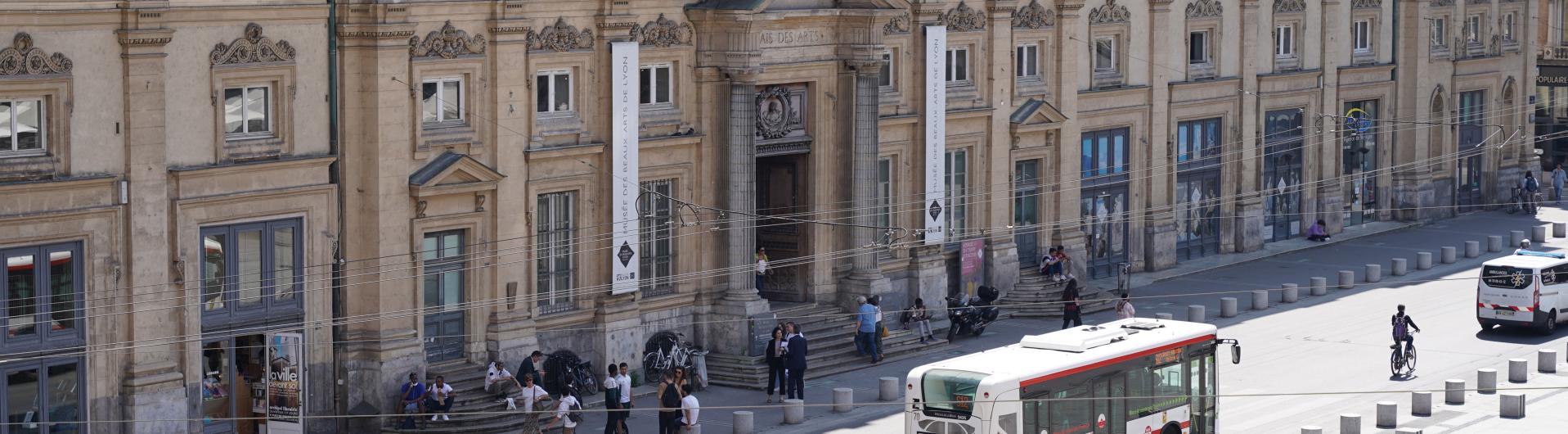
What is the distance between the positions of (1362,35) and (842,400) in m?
33.1

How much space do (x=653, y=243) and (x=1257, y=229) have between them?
25328 millimetres

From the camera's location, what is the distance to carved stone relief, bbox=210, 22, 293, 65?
37666 mm

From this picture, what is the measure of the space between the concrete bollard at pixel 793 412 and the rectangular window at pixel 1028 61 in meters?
16.1

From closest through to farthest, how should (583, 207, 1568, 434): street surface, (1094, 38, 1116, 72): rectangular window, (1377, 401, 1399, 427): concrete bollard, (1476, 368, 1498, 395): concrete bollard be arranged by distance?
(1377, 401, 1399, 427): concrete bollard < (583, 207, 1568, 434): street surface < (1476, 368, 1498, 395): concrete bollard < (1094, 38, 1116, 72): rectangular window

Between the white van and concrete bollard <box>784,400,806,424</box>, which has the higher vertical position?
the white van

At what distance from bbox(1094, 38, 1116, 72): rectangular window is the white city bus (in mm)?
20805

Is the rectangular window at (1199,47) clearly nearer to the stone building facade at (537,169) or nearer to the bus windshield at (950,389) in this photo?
the stone building facade at (537,169)

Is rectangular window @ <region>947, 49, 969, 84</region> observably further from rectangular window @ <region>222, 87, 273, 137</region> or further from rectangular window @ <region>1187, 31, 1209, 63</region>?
rectangular window @ <region>222, 87, 273, 137</region>

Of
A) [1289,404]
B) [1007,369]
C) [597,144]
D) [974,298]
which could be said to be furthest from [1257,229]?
[1007,369]

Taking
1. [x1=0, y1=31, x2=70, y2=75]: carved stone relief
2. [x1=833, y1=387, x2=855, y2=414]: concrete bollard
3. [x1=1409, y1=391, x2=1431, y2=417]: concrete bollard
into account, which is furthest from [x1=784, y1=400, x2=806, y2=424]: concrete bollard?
[x1=0, y1=31, x2=70, y2=75]: carved stone relief

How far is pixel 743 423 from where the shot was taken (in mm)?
40656

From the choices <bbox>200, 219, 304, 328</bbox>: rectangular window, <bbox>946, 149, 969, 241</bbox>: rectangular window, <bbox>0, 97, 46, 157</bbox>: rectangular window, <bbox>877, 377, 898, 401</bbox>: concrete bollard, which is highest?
<bbox>0, 97, 46, 157</bbox>: rectangular window

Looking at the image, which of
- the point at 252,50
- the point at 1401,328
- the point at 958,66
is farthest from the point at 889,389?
the point at 252,50

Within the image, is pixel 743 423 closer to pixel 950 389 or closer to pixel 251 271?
pixel 950 389
